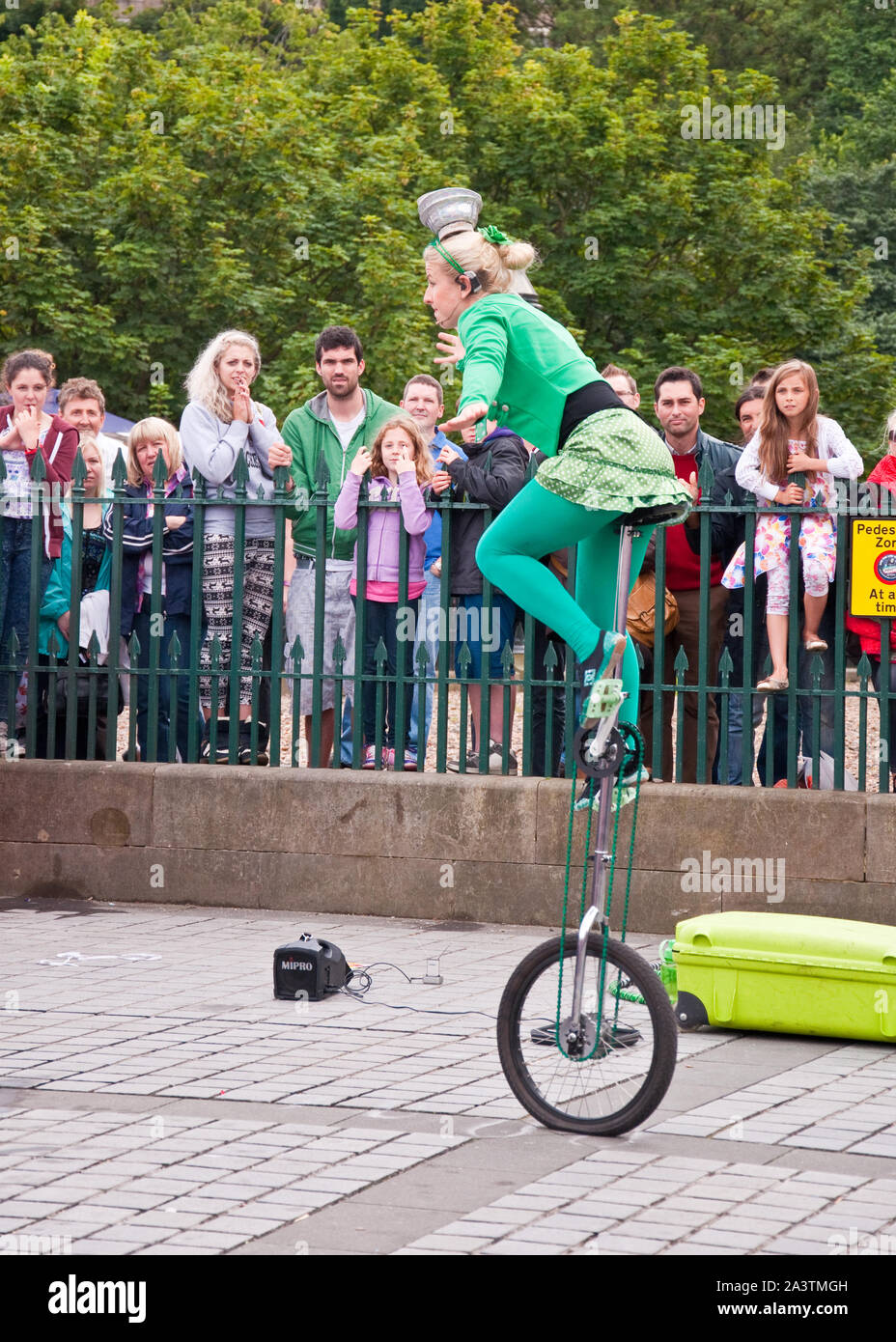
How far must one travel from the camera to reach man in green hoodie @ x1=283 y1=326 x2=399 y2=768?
9219 mm

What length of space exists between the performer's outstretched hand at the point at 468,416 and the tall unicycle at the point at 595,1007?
67 centimetres

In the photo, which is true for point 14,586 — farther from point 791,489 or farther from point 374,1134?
point 374,1134

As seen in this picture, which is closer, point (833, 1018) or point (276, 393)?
point (833, 1018)

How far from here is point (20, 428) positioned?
9.95 m

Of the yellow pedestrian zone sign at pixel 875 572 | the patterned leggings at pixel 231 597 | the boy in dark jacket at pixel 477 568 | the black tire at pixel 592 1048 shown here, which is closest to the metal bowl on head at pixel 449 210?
the black tire at pixel 592 1048

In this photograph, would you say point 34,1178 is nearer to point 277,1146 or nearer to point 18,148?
point 277,1146

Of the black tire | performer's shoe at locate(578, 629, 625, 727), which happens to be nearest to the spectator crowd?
performer's shoe at locate(578, 629, 625, 727)

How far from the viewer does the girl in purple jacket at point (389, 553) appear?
29.3 feet

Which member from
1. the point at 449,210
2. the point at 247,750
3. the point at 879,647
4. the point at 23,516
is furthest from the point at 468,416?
the point at 23,516

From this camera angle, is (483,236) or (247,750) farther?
(247,750)

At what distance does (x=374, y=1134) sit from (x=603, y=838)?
1.03 m

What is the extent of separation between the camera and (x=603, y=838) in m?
5.45
